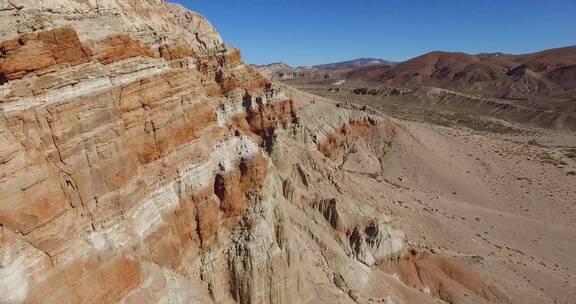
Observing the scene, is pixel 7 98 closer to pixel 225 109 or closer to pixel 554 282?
pixel 225 109

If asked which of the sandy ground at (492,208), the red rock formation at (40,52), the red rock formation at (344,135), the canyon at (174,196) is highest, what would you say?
the red rock formation at (40,52)

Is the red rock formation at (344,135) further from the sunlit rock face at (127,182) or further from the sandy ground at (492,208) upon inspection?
the sunlit rock face at (127,182)

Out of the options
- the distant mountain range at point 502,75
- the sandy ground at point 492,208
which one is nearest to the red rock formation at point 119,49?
the sandy ground at point 492,208

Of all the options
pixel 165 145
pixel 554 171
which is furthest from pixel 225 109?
pixel 554 171

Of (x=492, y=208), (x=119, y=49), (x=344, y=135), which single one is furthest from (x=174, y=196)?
(x=492, y=208)

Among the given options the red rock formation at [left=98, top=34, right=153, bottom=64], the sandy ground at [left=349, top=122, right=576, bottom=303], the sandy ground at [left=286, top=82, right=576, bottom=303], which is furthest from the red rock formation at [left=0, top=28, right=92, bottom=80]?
the sandy ground at [left=349, top=122, right=576, bottom=303]
